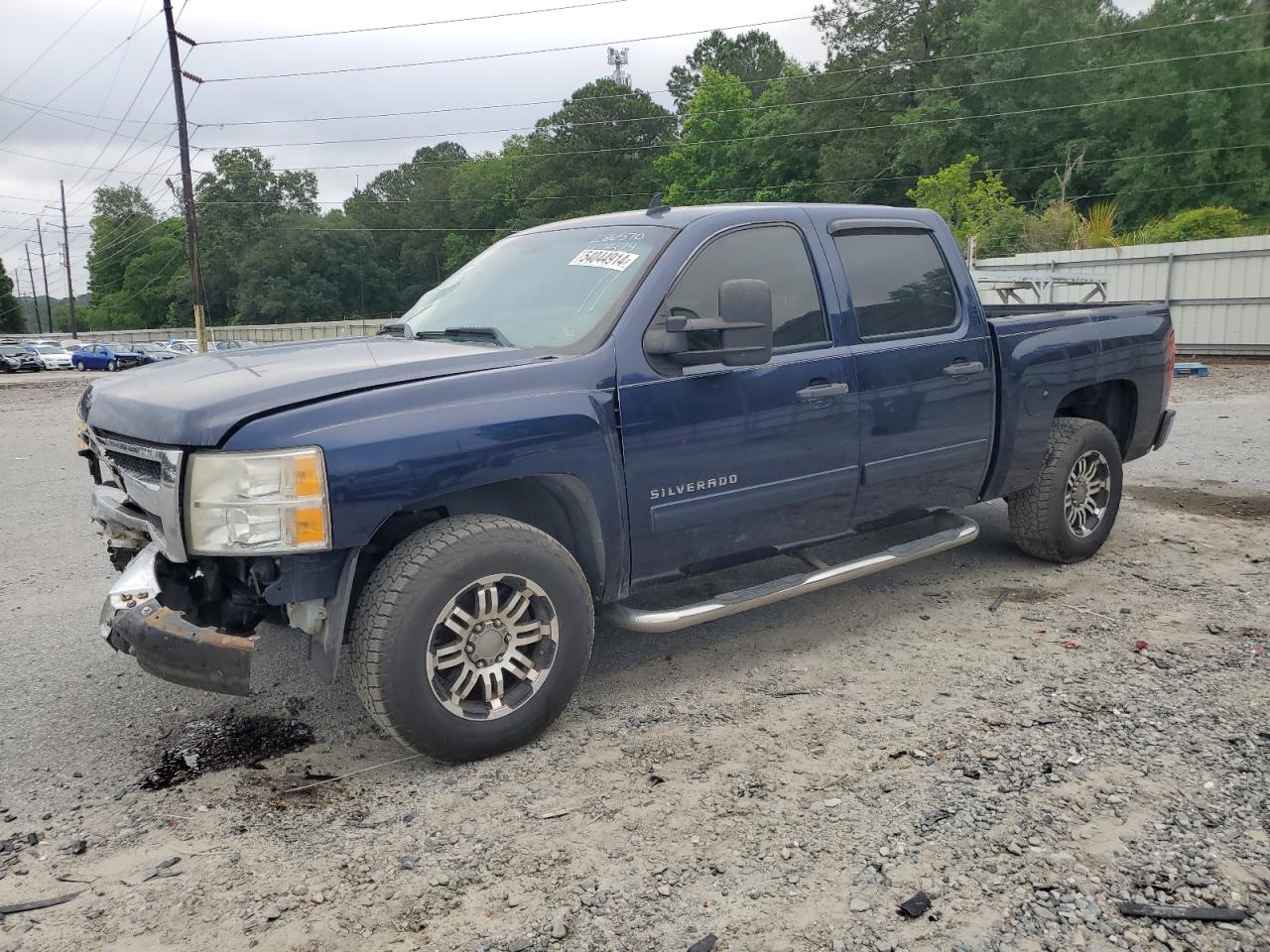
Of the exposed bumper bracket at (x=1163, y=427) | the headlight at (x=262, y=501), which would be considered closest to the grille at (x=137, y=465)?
the headlight at (x=262, y=501)

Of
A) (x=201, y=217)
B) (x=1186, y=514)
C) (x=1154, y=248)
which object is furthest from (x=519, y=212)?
(x=1186, y=514)

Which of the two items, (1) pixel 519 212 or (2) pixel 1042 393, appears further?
(1) pixel 519 212

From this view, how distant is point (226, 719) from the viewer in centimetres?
386

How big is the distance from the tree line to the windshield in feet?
78.7

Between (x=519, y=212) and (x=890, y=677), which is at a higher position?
(x=519, y=212)

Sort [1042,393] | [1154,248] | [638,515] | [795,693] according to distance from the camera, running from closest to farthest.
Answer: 1. [638,515]
2. [795,693]
3. [1042,393]
4. [1154,248]

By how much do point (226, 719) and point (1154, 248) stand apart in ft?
74.3

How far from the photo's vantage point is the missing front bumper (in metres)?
3.10

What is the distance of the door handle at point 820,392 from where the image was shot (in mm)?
4188

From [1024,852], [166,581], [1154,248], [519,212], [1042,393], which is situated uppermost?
[519,212]

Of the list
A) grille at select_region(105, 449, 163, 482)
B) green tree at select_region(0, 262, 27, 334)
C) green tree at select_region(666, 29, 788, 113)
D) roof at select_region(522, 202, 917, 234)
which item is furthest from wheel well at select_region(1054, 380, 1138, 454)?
green tree at select_region(0, 262, 27, 334)

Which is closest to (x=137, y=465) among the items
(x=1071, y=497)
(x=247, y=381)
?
(x=247, y=381)

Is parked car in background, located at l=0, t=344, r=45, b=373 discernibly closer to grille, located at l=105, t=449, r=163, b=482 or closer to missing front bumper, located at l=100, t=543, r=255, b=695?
grille, located at l=105, t=449, r=163, b=482

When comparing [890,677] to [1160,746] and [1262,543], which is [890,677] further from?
[1262,543]
